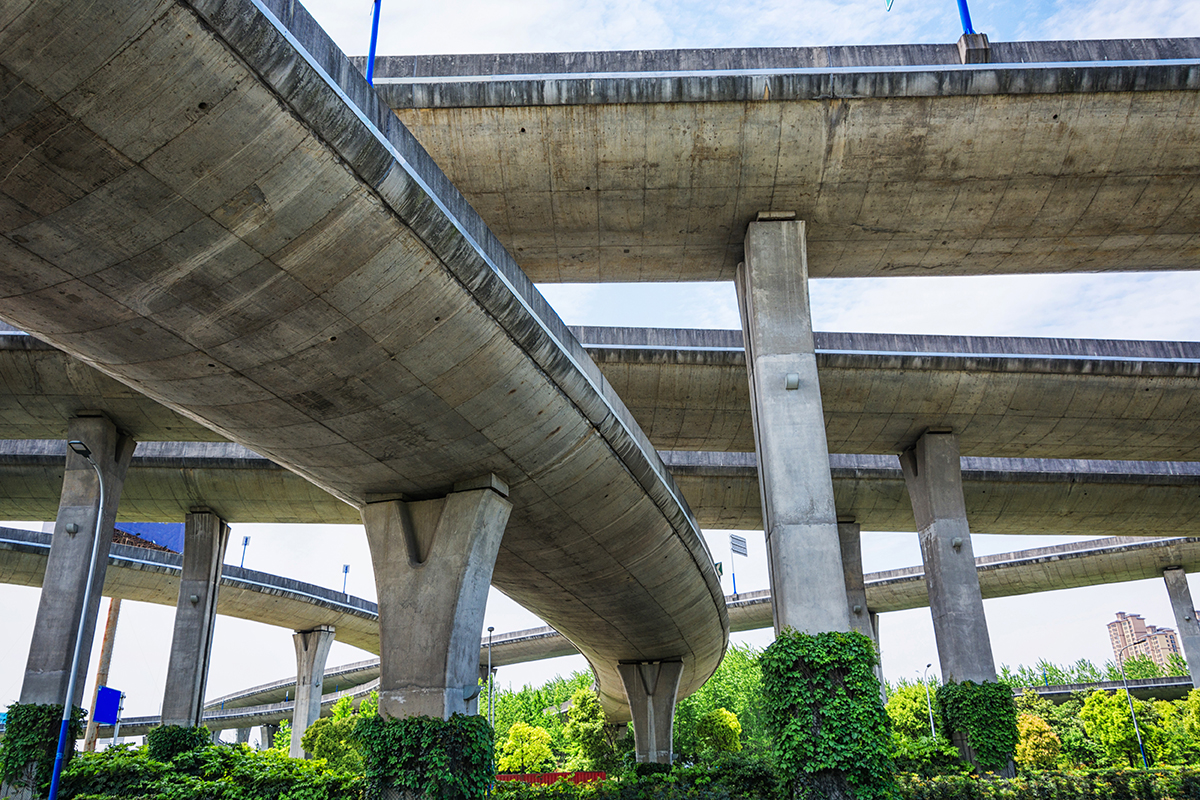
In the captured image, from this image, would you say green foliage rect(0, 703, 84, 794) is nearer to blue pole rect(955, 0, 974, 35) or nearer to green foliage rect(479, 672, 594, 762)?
blue pole rect(955, 0, 974, 35)

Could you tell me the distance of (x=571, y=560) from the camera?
1942 centimetres

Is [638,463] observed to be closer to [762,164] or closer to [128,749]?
[762,164]

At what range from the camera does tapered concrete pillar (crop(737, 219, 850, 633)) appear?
15.0 meters

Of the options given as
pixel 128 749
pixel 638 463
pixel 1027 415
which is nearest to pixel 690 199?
pixel 638 463

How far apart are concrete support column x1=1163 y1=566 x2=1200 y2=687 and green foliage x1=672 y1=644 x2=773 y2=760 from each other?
22.2 metres

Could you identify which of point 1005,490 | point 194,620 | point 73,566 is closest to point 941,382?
point 1005,490

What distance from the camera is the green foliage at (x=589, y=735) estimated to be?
44.5 meters

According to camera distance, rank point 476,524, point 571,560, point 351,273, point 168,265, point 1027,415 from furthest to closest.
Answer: point 1027,415, point 571,560, point 476,524, point 351,273, point 168,265

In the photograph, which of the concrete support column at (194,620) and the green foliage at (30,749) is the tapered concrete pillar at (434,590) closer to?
the green foliage at (30,749)

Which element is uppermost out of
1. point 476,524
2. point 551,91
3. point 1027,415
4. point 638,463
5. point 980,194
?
point 551,91

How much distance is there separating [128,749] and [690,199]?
2160 cm

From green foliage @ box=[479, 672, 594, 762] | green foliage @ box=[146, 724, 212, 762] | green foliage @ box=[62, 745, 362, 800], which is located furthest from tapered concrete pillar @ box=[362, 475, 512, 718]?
green foliage @ box=[479, 672, 594, 762]

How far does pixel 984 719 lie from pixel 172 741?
23552 mm

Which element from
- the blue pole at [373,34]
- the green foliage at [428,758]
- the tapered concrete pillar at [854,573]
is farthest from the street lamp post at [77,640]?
the tapered concrete pillar at [854,573]
